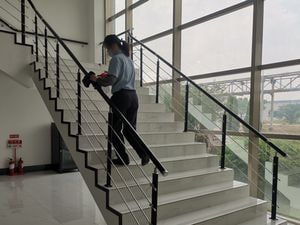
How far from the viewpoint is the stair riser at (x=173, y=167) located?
2811 millimetres

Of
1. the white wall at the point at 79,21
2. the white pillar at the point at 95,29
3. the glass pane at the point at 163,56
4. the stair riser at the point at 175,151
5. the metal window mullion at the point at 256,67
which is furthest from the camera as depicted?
the white pillar at the point at 95,29

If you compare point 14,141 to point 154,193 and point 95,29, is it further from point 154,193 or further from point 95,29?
point 154,193

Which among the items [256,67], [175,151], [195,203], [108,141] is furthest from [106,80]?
[256,67]

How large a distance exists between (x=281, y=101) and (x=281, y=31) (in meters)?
1.01

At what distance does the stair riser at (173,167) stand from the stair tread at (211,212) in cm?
58

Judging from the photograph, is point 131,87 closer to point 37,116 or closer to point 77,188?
point 77,188

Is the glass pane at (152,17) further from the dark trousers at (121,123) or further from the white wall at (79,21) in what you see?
the dark trousers at (121,123)

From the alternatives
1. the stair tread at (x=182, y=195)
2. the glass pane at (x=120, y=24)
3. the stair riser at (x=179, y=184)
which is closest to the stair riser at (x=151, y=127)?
the stair riser at (x=179, y=184)

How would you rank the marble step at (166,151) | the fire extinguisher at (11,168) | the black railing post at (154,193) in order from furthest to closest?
the fire extinguisher at (11,168)
the marble step at (166,151)
the black railing post at (154,193)

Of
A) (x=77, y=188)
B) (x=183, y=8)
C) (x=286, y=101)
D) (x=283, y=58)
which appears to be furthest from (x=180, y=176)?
(x=183, y=8)

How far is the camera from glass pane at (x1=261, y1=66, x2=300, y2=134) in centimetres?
386

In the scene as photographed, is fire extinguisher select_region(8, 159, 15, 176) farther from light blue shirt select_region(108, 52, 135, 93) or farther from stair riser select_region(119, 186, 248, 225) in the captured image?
stair riser select_region(119, 186, 248, 225)

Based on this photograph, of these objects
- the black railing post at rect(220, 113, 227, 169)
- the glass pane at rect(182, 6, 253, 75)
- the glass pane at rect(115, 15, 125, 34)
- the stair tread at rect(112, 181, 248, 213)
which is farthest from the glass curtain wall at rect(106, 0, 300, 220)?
the glass pane at rect(115, 15, 125, 34)

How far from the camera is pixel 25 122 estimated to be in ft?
21.6
